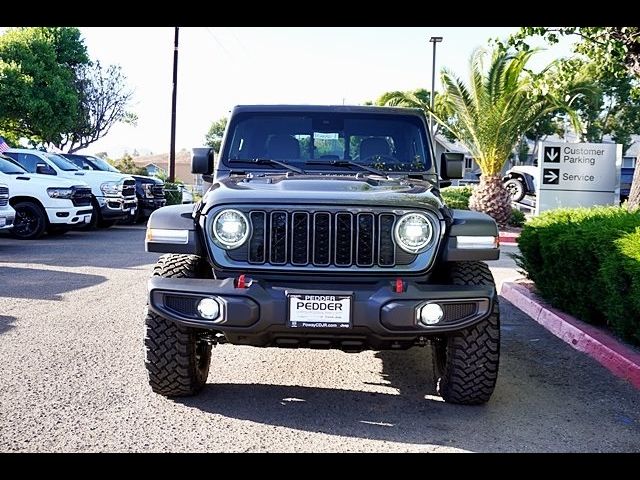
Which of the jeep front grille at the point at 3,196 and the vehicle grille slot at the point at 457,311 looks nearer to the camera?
the vehicle grille slot at the point at 457,311

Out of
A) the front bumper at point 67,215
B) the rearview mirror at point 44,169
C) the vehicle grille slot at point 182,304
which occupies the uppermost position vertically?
the rearview mirror at point 44,169

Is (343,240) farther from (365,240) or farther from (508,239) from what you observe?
(508,239)

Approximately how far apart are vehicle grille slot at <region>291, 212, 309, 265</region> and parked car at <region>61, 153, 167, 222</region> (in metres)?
15.8

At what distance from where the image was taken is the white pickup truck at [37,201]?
15.1 meters

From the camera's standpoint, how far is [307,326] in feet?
14.1

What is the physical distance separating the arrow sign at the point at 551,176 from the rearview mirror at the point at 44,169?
421 inches

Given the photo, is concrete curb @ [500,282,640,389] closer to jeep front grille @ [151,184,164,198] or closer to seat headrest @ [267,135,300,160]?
seat headrest @ [267,135,300,160]

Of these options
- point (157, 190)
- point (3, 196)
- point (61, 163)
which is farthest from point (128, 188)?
point (3, 196)

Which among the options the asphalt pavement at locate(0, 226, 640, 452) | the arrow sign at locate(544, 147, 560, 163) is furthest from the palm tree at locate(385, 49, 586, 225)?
the asphalt pavement at locate(0, 226, 640, 452)

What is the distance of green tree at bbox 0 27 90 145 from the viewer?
3094cm

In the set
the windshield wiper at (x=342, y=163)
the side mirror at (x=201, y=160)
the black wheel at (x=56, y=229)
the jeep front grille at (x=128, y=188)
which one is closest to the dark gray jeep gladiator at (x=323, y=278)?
the windshield wiper at (x=342, y=163)

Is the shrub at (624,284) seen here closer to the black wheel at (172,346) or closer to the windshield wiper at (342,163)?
the windshield wiper at (342,163)

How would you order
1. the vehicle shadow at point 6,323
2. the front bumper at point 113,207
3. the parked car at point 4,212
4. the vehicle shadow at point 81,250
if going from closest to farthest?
the vehicle shadow at point 6,323, the vehicle shadow at point 81,250, the parked car at point 4,212, the front bumper at point 113,207
